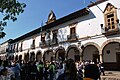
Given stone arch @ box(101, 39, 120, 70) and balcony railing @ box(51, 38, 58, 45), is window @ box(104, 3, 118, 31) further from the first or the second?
balcony railing @ box(51, 38, 58, 45)

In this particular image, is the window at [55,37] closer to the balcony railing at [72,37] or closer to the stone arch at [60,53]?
the stone arch at [60,53]

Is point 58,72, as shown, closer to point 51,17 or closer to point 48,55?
point 48,55

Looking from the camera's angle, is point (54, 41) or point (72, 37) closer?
A: point (72, 37)

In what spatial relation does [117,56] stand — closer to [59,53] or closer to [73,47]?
[73,47]

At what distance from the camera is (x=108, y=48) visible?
74.4ft

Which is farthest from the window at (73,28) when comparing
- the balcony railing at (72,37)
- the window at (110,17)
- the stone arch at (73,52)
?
the window at (110,17)

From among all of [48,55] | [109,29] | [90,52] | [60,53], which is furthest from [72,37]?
[48,55]

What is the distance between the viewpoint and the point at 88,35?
2316cm

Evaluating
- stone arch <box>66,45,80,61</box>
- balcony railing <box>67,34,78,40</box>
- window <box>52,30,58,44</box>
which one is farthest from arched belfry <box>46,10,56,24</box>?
balcony railing <box>67,34,78,40</box>

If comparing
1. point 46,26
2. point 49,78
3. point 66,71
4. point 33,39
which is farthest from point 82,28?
point 66,71

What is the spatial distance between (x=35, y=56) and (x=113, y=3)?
60.6 feet

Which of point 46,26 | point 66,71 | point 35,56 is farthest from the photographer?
point 35,56

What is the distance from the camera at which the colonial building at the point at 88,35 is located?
20594mm

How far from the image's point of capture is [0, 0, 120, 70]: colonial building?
67.6 ft
